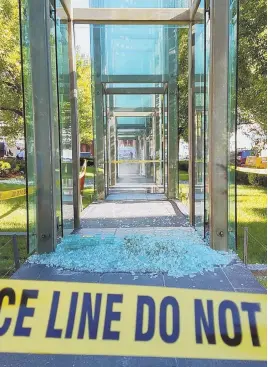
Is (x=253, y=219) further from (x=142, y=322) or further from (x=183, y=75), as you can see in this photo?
(x=142, y=322)

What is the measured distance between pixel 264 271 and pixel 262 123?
1002 cm

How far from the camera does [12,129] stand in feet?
56.5

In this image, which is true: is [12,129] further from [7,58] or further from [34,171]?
[34,171]

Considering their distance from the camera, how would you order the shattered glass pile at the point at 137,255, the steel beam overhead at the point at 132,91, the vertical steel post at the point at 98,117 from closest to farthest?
the shattered glass pile at the point at 137,255, the vertical steel post at the point at 98,117, the steel beam overhead at the point at 132,91

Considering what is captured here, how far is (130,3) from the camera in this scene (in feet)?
24.8

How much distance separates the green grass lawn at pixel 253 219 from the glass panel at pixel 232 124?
0.87 ft

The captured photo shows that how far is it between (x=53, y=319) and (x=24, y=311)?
1.08 ft

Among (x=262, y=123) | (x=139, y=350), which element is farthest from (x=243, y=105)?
(x=139, y=350)

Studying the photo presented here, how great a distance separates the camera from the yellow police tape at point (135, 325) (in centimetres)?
231

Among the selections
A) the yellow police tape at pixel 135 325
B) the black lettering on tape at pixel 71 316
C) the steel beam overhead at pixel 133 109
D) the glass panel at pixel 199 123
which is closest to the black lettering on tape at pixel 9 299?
the yellow police tape at pixel 135 325

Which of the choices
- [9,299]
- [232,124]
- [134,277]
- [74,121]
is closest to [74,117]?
[74,121]

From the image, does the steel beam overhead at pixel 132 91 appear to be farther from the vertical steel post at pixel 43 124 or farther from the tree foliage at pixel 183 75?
the vertical steel post at pixel 43 124

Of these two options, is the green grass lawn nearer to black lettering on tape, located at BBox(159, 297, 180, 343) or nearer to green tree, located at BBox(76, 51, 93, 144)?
black lettering on tape, located at BBox(159, 297, 180, 343)

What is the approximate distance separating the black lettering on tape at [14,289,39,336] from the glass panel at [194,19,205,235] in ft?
11.2
